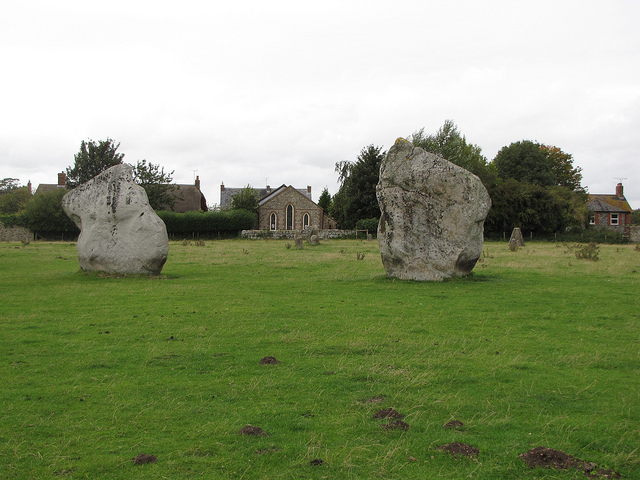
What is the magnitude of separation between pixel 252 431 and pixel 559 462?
8.72ft

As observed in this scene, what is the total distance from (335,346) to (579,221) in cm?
5997

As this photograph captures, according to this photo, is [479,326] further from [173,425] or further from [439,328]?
[173,425]

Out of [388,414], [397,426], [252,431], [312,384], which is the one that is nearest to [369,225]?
[312,384]

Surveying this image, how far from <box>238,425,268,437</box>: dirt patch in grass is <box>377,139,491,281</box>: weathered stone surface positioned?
469 inches

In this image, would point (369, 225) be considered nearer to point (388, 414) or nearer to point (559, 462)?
point (388, 414)

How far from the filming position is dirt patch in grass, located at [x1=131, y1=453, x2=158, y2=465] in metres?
4.37

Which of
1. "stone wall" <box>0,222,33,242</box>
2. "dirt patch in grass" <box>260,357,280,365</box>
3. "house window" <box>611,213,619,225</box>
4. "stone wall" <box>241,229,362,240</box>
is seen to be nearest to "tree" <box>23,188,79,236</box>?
"stone wall" <box>0,222,33,242</box>

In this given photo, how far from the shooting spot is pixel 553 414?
5484mm

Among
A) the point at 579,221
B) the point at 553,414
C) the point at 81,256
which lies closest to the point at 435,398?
the point at 553,414

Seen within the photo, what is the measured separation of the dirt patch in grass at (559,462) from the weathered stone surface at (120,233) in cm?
1455

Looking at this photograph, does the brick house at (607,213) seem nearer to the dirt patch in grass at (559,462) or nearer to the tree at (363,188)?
the tree at (363,188)

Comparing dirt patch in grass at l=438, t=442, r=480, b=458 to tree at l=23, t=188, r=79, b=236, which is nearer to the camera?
dirt patch in grass at l=438, t=442, r=480, b=458

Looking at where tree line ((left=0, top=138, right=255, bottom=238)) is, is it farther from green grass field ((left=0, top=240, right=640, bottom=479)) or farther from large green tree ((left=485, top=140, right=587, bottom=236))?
green grass field ((left=0, top=240, right=640, bottom=479))

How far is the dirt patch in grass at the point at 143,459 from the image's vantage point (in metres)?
4.37
